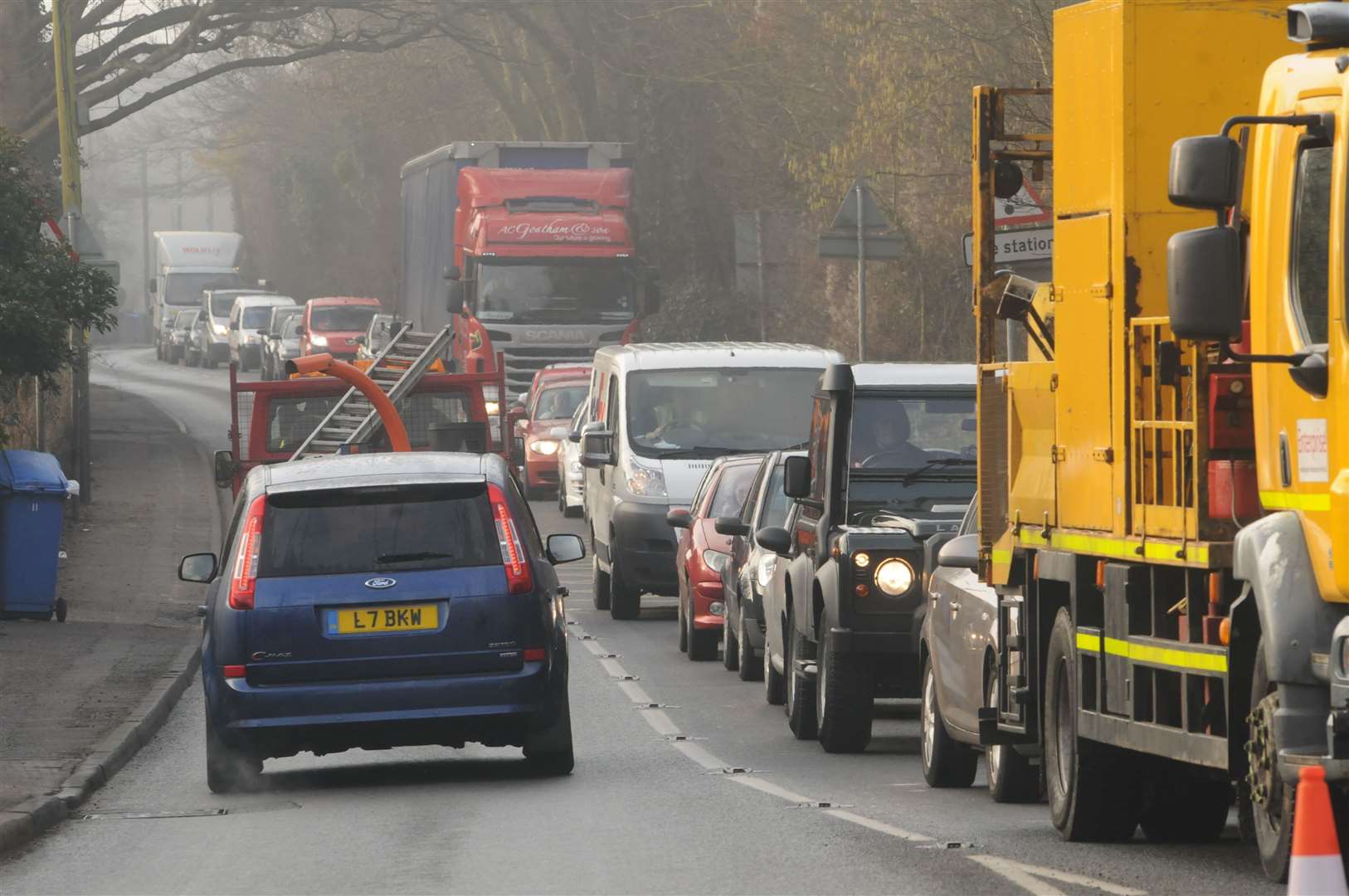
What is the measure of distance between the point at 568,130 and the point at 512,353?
1433 cm

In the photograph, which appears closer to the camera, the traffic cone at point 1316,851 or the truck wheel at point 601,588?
the traffic cone at point 1316,851

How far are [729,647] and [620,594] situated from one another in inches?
175

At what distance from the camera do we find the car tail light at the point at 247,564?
12.7 metres

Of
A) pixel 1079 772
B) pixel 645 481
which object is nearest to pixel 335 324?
pixel 645 481

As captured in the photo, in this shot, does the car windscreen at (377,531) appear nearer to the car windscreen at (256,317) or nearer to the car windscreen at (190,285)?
the car windscreen at (256,317)

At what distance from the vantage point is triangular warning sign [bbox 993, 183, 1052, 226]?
13598 millimetres

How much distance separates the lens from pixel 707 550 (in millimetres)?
20766

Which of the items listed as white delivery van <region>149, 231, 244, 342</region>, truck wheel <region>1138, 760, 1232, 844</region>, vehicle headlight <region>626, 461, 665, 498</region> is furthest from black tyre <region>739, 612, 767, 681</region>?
white delivery van <region>149, 231, 244, 342</region>

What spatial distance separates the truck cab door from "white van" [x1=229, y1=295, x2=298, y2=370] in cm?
6988

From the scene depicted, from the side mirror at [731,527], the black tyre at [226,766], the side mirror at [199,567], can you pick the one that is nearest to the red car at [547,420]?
the side mirror at [731,527]

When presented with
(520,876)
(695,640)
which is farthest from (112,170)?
(520,876)

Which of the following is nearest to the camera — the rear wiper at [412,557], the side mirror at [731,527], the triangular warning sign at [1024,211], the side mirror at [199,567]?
the rear wiper at [412,557]

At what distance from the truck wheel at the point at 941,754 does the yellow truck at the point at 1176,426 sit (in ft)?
4.14

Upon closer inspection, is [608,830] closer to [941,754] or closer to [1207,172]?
[941,754]
